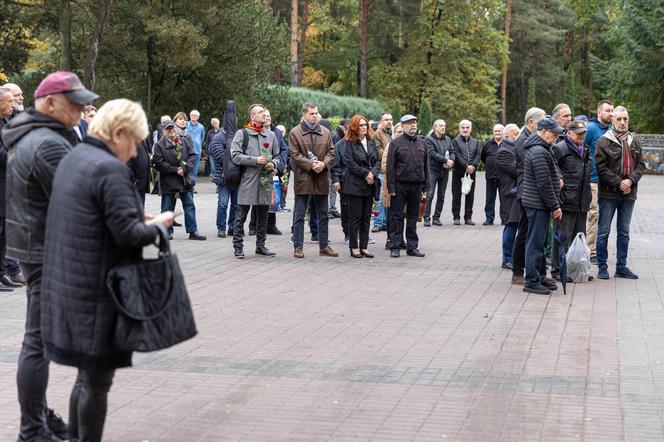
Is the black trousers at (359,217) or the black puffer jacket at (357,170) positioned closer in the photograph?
the black puffer jacket at (357,170)

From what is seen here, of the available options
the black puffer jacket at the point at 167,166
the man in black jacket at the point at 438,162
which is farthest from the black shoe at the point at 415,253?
the man in black jacket at the point at 438,162

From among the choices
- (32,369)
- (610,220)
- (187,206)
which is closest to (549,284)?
(610,220)

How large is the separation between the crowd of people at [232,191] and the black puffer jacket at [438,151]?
0.04m

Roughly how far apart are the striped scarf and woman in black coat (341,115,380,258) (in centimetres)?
324

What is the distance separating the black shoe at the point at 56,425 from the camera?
18.3 ft

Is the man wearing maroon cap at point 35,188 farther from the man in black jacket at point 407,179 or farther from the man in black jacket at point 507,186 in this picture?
the man in black jacket at point 407,179

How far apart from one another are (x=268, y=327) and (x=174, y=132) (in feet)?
24.6

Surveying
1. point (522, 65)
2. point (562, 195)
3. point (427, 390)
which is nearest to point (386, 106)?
point (522, 65)

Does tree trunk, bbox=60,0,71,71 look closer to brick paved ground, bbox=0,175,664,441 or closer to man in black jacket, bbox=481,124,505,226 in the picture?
man in black jacket, bbox=481,124,505,226

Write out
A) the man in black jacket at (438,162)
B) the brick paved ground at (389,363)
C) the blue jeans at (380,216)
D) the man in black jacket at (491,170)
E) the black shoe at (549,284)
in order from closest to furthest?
the brick paved ground at (389,363) < the black shoe at (549,284) < the blue jeans at (380,216) < the man in black jacket at (491,170) < the man in black jacket at (438,162)

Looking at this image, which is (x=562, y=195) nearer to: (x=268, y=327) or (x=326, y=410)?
(x=268, y=327)

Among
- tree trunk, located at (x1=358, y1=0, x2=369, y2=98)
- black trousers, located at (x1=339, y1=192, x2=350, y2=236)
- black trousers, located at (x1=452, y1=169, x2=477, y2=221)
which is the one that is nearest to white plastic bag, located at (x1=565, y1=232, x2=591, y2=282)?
black trousers, located at (x1=339, y1=192, x2=350, y2=236)

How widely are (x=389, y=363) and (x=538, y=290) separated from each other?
3865 mm

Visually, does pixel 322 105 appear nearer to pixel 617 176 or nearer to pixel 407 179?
pixel 407 179
